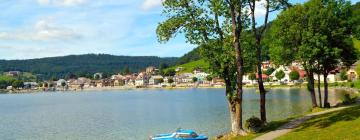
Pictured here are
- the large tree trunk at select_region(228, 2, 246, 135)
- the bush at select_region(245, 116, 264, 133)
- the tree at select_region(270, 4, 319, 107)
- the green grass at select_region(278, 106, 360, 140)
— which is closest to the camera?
the green grass at select_region(278, 106, 360, 140)

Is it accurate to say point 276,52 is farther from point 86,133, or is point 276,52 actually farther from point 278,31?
point 86,133

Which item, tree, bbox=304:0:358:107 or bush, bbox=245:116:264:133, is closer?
bush, bbox=245:116:264:133

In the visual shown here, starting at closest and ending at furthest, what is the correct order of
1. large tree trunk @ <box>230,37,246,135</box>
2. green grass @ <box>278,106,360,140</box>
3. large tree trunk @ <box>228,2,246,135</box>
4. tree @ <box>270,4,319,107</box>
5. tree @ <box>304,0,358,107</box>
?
green grass @ <box>278,106,360,140</box>, large tree trunk @ <box>228,2,246,135</box>, large tree trunk @ <box>230,37,246,135</box>, tree @ <box>304,0,358,107</box>, tree @ <box>270,4,319,107</box>

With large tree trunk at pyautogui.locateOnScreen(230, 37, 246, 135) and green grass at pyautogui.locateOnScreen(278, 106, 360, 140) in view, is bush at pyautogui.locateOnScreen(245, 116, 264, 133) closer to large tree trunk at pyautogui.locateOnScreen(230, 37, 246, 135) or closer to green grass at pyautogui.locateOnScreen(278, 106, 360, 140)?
large tree trunk at pyautogui.locateOnScreen(230, 37, 246, 135)

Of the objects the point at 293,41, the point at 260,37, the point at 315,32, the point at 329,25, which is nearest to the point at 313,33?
the point at 315,32

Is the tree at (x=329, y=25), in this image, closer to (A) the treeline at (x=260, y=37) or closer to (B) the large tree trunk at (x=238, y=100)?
(A) the treeline at (x=260, y=37)

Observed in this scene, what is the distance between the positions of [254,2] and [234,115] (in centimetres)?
976

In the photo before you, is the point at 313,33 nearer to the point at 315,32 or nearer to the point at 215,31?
the point at 315,32

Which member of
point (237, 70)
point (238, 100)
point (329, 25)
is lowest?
point (238, 100)

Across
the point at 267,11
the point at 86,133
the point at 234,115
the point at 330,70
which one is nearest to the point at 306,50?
the point at 330,70

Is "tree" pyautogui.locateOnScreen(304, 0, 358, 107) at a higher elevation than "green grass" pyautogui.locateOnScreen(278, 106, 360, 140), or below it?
higher

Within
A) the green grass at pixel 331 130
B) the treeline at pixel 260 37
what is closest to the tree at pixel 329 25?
the treeline at pixel 260 37

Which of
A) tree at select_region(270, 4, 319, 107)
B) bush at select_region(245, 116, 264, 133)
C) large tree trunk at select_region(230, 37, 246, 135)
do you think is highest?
tree at select_region(270, 4, 319, 107)

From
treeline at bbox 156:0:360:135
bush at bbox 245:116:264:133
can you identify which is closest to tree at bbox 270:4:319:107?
treeline at bbox 156:0:360:135
